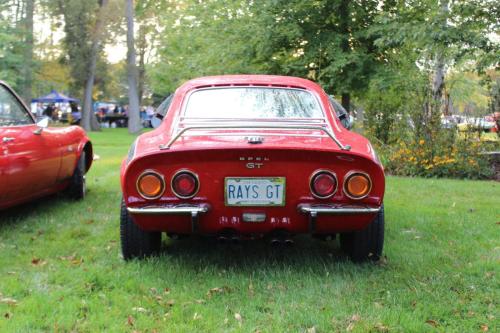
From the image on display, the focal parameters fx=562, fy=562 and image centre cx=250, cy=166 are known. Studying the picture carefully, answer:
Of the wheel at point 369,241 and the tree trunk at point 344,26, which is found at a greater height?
the tree trunk at point 344,26

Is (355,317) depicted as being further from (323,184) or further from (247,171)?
(247,171)

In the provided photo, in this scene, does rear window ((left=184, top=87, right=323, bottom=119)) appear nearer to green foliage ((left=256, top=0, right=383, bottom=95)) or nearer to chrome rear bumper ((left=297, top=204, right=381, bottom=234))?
chrome rear bumper ((left=297, top=204, right=381, bottom=234))

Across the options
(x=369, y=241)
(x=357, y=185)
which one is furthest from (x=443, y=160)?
(x=357, y=185)

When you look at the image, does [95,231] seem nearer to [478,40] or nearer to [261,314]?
[261,314]

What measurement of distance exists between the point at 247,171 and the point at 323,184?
0.48 m

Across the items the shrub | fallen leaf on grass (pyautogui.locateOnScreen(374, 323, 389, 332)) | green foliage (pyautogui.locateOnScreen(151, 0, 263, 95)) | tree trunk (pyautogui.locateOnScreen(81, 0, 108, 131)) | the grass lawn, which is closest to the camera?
fallen leaf on grass (pyautogui.locateOnScreen(374, 323, 389, 332))

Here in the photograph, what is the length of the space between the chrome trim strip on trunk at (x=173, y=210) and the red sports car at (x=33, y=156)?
5.75ft

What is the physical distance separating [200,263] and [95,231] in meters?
1.53

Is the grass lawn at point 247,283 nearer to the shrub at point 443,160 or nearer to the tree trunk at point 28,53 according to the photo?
the shrub at point 443,160

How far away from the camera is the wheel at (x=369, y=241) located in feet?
13.0

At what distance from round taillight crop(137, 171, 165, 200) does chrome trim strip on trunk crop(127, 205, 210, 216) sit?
78 millimetres

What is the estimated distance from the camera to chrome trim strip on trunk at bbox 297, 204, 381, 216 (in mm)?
3449

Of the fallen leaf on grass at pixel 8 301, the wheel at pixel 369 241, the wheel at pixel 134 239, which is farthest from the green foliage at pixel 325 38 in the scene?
the fallen leaf on grass at pixel 8 301

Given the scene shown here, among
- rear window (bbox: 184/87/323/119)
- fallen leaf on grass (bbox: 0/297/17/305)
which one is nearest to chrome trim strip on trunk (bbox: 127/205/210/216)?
fallen leaf on grass (bbox: 0/297/17/305)
